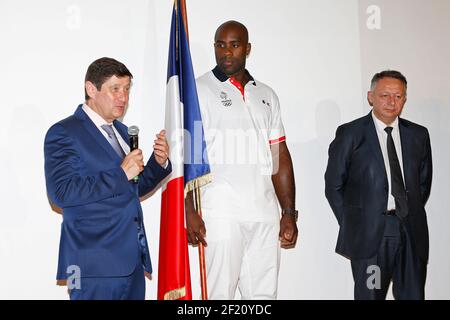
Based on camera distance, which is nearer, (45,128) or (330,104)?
(45,128)

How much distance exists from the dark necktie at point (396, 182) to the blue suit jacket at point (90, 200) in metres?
1.61

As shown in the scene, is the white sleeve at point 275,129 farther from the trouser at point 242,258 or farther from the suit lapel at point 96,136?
the suit lapel at point 96,136

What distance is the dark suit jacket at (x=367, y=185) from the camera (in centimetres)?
369

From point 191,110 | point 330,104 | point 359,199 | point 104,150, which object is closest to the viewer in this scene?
point 104,150

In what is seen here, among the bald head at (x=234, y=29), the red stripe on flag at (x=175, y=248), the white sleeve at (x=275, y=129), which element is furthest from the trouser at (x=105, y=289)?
the bald head at (x=234, y=29)

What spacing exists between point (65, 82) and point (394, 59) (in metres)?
2.35

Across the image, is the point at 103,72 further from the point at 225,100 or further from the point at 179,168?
the point at 225,100

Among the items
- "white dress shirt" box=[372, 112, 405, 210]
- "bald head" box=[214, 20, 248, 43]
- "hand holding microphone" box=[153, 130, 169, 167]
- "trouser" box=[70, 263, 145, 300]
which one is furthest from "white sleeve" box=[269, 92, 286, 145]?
"trouser" box=[70, 263, 145, 300]

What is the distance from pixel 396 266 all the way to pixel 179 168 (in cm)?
143

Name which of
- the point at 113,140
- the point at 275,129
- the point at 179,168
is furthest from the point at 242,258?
the point at 113,140

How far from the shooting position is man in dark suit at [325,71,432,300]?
3.65 metres
